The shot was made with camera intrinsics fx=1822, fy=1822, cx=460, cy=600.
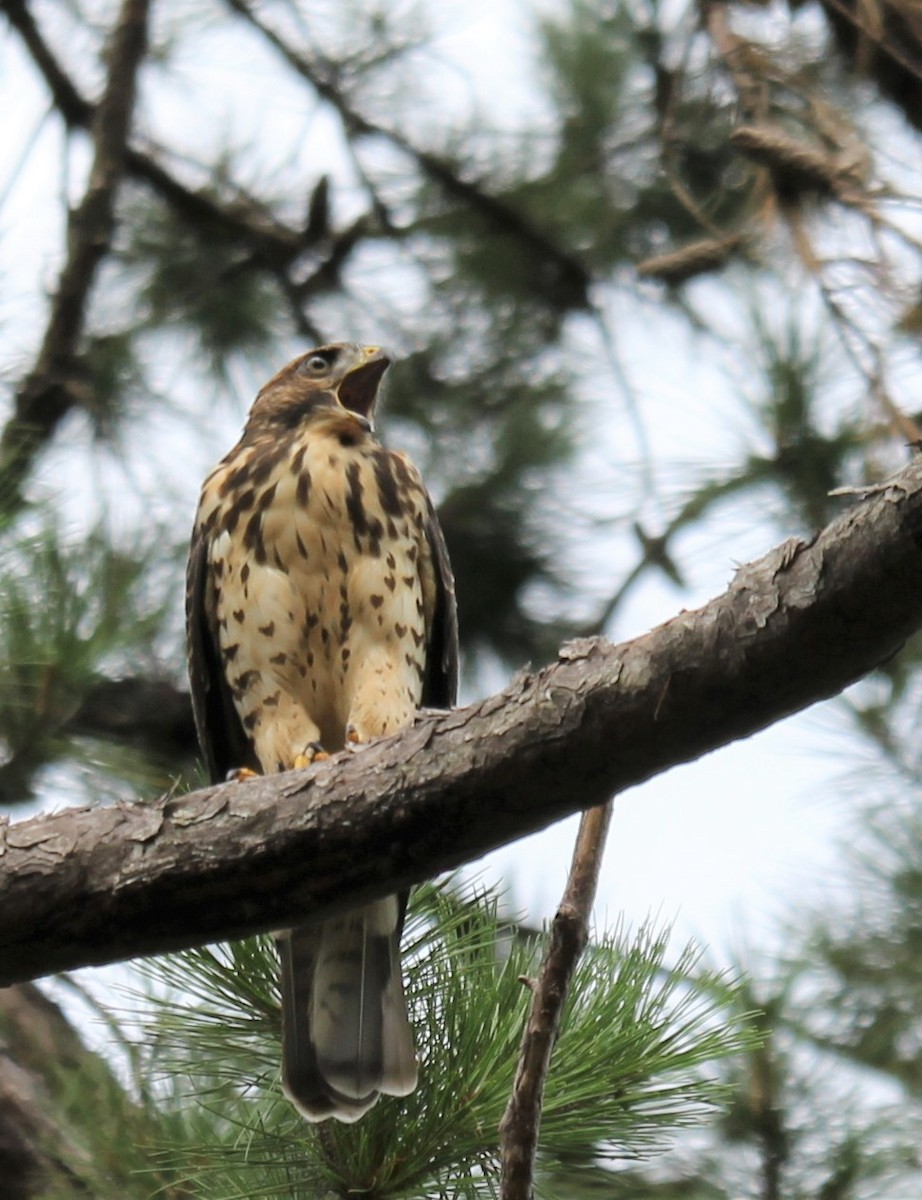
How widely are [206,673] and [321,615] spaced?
44 centimetres

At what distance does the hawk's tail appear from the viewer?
3.14 meters

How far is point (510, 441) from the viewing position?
6074 millimetres

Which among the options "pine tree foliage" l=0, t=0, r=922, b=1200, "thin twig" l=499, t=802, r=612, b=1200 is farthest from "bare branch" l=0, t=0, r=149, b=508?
"thin twig" l=499, t=802, r=612, b=1200

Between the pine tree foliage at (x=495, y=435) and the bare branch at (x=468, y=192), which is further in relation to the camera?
the bare branch at (x=468, y=192)

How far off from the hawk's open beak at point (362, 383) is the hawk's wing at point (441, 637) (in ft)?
1.73

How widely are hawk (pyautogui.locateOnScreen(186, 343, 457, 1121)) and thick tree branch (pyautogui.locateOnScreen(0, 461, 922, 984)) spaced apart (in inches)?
32.8

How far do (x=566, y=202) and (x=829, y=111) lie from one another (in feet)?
7.74

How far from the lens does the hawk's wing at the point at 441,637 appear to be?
4.35 metres

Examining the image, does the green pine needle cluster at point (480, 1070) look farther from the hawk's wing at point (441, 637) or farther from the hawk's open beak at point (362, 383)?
the hawk's open beak at point (362, 383)

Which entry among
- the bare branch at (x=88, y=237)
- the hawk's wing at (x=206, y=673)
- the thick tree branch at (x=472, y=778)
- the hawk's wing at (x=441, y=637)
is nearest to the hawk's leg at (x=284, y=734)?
the hawk's wing at (x=206, y=673)

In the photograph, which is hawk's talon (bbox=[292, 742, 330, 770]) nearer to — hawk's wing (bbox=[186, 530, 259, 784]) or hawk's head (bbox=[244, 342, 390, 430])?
Answer: hawk's wing (bbox=[186, 530, 259, 784])

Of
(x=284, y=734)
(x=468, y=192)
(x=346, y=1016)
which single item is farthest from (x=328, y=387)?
(x=346, y=1016)

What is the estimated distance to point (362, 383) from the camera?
4848 mm

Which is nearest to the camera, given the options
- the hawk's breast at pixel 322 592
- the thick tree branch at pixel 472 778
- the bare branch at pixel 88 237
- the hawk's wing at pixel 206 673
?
the thick tree branch at pixel 472 778
